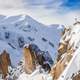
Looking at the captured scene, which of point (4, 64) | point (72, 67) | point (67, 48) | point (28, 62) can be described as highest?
point (72, 67)

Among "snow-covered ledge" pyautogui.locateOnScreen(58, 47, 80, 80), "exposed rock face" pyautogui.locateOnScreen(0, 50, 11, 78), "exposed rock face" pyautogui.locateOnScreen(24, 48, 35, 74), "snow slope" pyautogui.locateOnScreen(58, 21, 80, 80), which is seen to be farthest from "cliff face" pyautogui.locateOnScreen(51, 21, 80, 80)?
"exposed rock face" pyautogui.locateOnScreen(0, 50, 11, 78)

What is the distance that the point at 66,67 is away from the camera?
7731 cm

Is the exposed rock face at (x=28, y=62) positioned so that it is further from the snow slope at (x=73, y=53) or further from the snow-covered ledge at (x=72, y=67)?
the snow-covered ledge at (x=72, y=67)

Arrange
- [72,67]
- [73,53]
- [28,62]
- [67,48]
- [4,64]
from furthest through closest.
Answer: [4,64], [28,62], [67,48], [73,53], [72,67]


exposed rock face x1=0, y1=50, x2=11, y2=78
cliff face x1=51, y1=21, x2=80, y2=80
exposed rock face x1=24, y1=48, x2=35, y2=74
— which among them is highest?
cliff face x1=51, y1=21, x2=80, y2=80

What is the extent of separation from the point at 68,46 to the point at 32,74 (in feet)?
55.6

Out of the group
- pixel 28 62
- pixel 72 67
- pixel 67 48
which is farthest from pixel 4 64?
pixel 72 67

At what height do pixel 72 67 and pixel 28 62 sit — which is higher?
pixel 72 67

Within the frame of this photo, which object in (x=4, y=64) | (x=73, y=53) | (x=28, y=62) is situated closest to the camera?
(x=73, y=53)

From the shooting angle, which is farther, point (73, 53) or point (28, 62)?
point (28, 62)

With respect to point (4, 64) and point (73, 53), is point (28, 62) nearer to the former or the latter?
point (73, 53)

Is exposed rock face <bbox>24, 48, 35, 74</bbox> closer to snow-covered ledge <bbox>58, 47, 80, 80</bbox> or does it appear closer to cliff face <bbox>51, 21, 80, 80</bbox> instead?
cliff face <bbox>51, 21, 80, 80</bbox>

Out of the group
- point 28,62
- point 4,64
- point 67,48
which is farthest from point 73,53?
point 4,64

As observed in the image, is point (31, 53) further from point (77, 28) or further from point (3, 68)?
point (3, 68)
